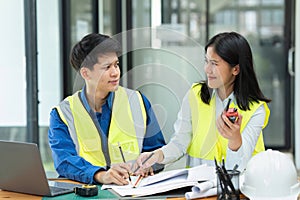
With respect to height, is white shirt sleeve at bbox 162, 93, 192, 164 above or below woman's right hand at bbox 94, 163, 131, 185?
above

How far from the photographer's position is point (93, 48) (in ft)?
6.66

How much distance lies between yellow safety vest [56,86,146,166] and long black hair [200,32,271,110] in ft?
0.87

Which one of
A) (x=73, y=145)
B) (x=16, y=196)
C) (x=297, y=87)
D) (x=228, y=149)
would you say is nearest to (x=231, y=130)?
(x=228, y=149)

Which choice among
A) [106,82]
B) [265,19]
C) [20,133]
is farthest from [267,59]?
[106,82]

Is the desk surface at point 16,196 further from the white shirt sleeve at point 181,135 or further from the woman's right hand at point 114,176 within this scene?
the white shirt sleeve at point 181,135

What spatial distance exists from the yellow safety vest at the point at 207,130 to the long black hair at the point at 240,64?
0.02 m

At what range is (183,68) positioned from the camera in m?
2.38

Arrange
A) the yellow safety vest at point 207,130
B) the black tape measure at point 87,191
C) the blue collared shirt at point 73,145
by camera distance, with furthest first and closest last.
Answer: the yellow safety vest at point 207,130 < the blue collared shirt at point 73,145 < the black tape measure at point 87,191

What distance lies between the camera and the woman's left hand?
183 centimetres

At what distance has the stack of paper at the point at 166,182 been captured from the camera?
1739mm

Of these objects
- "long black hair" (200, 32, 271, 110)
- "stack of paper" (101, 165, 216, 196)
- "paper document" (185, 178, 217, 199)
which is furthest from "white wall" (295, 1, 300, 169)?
"paper document" (185, 178, 217, 199)

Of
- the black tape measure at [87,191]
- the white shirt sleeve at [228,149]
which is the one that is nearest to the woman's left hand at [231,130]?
the white shirt sleeve at [228,149]

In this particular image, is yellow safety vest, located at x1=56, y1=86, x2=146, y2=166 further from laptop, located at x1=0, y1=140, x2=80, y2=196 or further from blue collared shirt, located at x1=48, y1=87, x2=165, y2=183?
laptop, located at x1=0, y1=140, x2=80, y2=196

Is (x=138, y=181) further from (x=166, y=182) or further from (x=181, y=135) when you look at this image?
(x=181, y=135)
